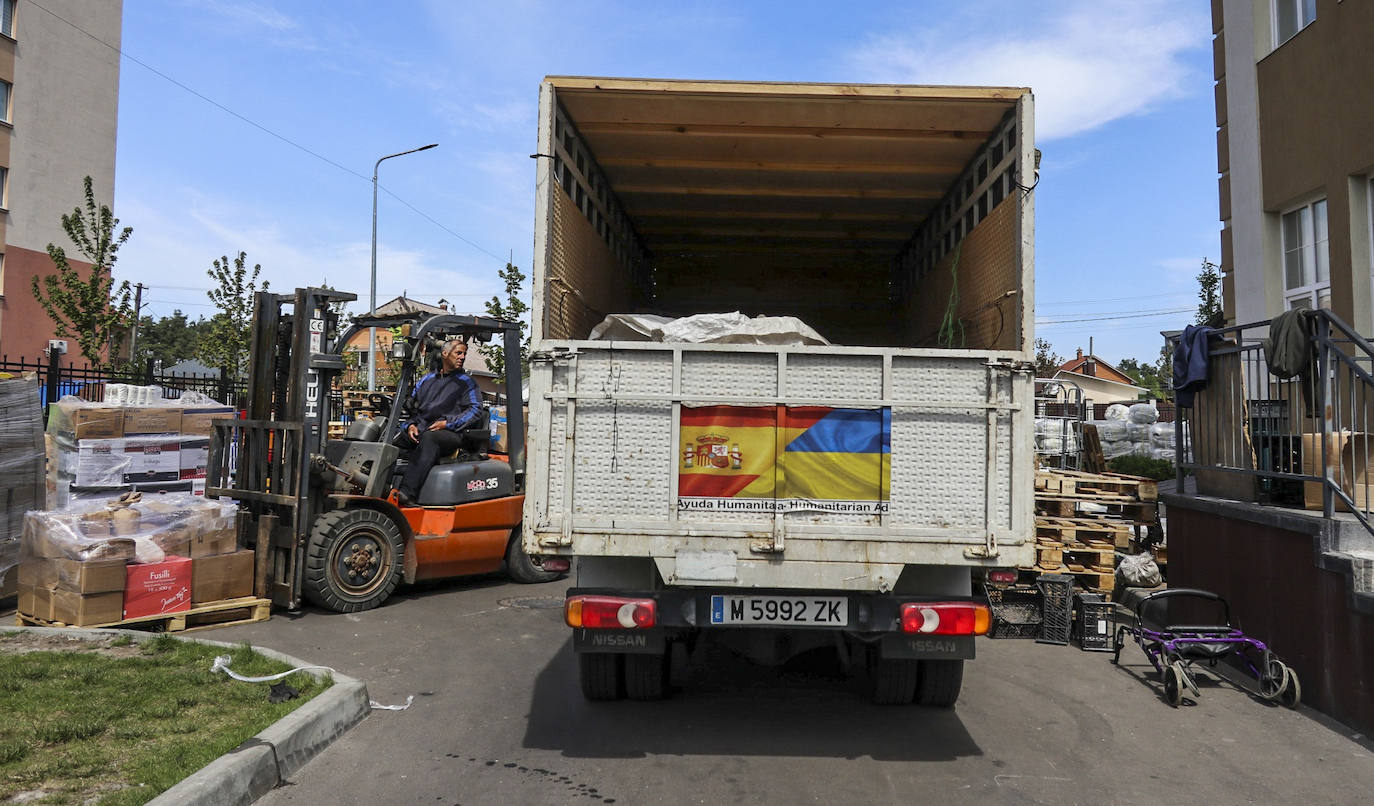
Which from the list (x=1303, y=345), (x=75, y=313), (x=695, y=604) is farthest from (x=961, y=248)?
(x=75, y=313)

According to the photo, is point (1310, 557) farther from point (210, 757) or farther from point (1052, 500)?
point (210, 757)

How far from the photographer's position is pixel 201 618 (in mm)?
6973

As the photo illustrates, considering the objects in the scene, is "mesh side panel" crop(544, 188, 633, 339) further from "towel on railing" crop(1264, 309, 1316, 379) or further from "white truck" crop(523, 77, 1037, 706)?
"towel on railing" crop(1264, 309, 1316, 379)

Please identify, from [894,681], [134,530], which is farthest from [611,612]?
[134,530]

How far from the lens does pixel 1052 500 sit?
9078 mm

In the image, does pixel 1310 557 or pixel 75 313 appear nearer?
pixel 1310 557

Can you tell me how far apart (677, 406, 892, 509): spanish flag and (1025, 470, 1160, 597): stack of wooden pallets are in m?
4.83

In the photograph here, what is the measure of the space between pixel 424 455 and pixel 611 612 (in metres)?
4.74

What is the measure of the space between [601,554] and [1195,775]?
308cm

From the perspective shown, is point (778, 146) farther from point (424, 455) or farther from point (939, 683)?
point (424, 455)

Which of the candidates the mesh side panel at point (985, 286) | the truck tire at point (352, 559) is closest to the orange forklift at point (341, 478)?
the truck tire at point (352, 559)

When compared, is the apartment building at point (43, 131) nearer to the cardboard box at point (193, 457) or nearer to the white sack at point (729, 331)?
the cardboard box at point (193, 457)

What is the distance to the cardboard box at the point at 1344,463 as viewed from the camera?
5703mm

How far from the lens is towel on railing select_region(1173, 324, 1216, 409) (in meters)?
7.44
